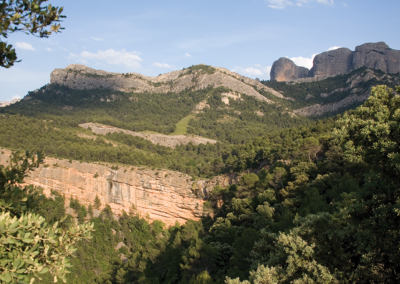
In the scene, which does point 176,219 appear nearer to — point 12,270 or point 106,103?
point 12,270

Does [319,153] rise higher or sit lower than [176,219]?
higher

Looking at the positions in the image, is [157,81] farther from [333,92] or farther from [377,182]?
[377,182]

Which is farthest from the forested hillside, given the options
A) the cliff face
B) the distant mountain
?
the distant mountain

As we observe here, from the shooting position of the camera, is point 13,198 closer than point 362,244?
Yes

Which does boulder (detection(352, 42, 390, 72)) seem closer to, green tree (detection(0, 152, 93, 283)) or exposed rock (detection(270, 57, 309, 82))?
exposed rock (detection(270, 57, 309, 82))

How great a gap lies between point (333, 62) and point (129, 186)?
146106 millimetres

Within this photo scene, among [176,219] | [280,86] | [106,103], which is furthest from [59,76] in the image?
[176,219]

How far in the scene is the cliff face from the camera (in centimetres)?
4634

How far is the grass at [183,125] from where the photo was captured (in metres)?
93.2

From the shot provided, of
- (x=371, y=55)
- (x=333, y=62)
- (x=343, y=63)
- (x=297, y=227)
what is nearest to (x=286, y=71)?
(x=333, y=62)

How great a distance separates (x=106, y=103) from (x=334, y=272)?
374ft

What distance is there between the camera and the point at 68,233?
532cm

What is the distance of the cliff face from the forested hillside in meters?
1.94

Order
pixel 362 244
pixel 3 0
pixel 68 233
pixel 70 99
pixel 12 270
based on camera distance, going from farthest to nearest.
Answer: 1. pixel 70 99
2. pixel 362 244
3. pixel 68 233
4. pixel 3 0
5. pixel 12 270
